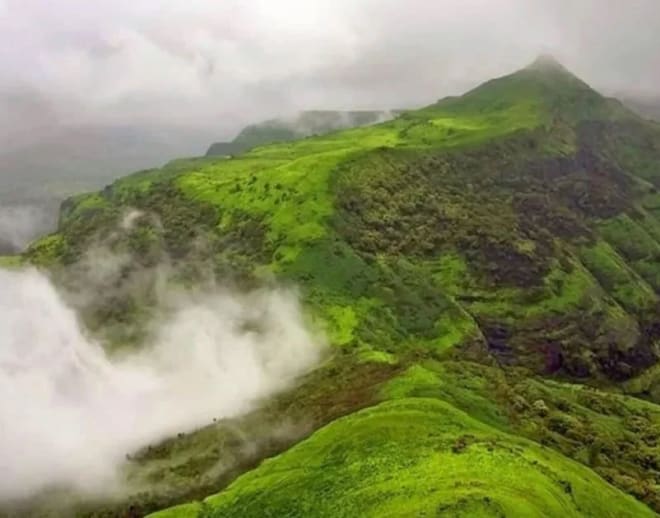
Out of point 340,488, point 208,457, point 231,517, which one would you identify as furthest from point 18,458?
point 340,488

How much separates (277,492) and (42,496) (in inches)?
2054

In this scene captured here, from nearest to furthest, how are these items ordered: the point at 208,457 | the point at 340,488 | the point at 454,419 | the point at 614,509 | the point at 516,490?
the point at 516,490
the point at 340,488
the point at 614,509
the point at 454,419
the point at 208,457

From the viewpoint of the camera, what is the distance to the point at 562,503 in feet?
424

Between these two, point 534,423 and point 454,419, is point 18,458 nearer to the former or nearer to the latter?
point 454,419

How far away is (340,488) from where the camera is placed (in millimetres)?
136000

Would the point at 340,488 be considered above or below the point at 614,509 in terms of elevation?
above

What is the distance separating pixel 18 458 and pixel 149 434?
85.1ft

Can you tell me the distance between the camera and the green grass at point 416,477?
121125 mm

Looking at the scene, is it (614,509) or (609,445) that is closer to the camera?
(614,509)

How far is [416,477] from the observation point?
13112cm

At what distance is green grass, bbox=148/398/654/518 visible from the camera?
121125mm

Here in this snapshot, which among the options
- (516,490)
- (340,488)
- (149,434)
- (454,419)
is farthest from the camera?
(149,434)

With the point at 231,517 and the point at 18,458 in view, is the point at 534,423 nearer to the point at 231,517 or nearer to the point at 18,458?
the point at 231,517

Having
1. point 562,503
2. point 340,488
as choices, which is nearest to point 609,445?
point 562,503
